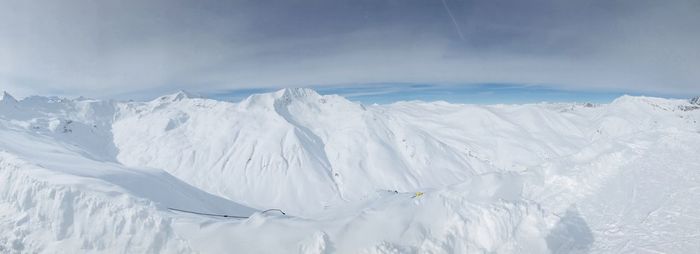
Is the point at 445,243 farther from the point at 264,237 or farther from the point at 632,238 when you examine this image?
the point at 264,237

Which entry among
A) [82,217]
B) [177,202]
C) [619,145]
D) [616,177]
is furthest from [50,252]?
[619,145]

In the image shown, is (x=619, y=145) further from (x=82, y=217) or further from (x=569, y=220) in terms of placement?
(x=82, y=217)

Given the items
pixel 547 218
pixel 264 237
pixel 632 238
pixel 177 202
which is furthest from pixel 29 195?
pixel 632 238

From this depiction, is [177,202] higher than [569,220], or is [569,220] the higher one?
[569,220]

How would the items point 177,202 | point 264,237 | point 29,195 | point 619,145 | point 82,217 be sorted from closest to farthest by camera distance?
point 264,237
point 619,145
point 82,217
point 29,195
point 177,202

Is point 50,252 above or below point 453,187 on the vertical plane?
below

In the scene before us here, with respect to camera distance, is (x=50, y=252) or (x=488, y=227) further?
(x=50, y=252)

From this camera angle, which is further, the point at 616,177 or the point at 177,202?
the point at 177,202

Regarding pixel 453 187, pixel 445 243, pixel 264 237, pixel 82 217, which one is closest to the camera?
pixel 445 243

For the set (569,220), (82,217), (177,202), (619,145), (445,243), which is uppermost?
(619,145)
